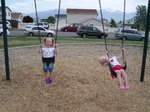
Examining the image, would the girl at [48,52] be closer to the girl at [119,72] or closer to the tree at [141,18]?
the girl at [119,72]

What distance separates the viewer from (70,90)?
9609mm

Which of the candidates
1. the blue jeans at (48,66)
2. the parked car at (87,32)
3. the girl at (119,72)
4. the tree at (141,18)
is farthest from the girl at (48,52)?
the tree at (141,18)

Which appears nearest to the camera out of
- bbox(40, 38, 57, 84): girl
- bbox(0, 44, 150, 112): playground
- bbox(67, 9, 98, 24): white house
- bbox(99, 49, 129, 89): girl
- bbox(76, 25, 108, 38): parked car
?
bbox(99, 49, 129, 89): girl

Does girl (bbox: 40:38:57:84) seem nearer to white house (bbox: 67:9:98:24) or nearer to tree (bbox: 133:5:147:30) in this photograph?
tree (bbox: 133:5:147:30)

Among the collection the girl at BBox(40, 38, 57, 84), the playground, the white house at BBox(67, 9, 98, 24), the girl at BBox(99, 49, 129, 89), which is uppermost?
the white house at BBox(67, 9, 98, 24)

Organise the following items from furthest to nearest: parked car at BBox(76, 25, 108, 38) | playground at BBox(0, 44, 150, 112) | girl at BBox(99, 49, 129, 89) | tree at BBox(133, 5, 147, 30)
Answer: tree at BBox(133, 5, 147, 30)
parked car at BBox(76, 25, 108, 38)
playground at BBox(0, 44, 150, 112)
girl at BBox(99, 49, 129, 89)

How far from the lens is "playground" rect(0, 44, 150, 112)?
28.2 ft

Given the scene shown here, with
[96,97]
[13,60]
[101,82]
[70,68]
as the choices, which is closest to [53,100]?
[96,97]

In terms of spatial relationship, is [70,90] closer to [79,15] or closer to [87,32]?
[87,32]

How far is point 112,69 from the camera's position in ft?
24.0

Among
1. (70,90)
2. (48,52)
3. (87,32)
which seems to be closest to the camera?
(48,52)

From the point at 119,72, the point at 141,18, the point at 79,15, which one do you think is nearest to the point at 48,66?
the point at 119,72

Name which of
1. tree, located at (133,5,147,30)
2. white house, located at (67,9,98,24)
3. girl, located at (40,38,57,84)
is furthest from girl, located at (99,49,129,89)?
white house, located at (67,9,98,24)

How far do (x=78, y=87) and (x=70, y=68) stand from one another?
2070mm
